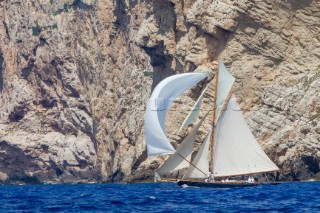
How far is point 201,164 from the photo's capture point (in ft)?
259

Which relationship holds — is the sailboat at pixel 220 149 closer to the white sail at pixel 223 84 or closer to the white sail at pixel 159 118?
the white sail at pixel 223 84

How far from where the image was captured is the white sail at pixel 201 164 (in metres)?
78.9

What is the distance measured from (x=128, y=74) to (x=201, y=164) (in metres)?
43.4

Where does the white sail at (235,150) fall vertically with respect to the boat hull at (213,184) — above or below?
above

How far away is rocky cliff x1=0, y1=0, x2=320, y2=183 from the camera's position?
9850cm

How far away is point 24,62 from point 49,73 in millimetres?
4903

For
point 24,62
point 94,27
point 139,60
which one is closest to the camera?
point 139,60

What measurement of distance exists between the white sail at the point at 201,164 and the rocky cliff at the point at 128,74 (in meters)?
16.8

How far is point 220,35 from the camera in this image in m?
104

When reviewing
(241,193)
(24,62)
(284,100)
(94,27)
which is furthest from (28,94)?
(241,193)

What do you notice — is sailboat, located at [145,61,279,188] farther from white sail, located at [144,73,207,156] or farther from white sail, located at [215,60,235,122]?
white sail, located at [144,73,207,156]

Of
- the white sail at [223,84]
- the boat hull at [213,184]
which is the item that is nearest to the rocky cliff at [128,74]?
the boat hull at [213,184]

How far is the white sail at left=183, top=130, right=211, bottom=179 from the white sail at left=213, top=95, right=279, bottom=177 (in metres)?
0.65

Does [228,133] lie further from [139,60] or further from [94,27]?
[94,27]
